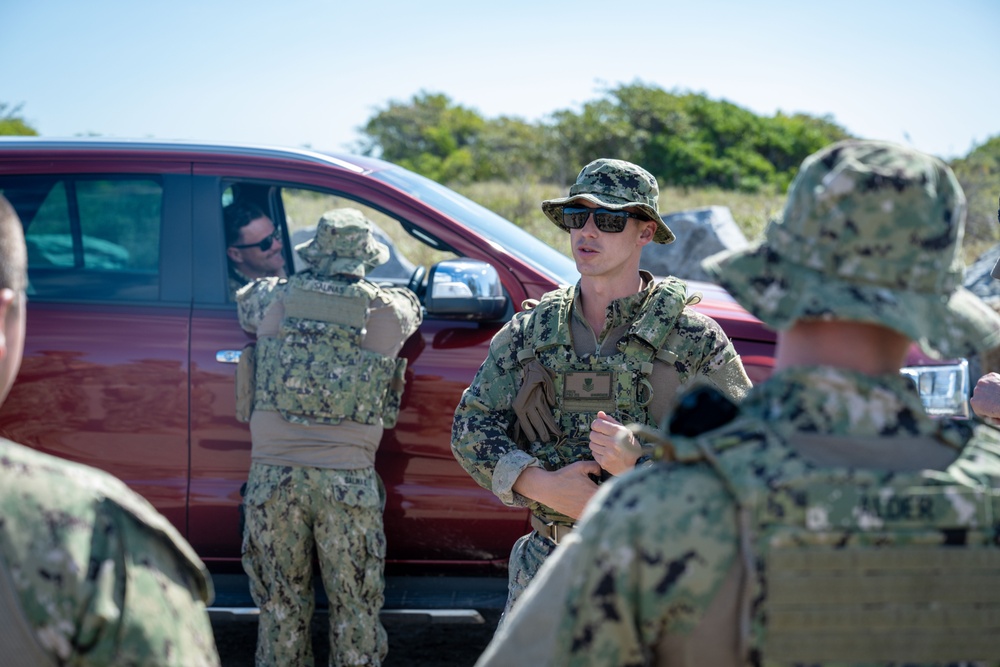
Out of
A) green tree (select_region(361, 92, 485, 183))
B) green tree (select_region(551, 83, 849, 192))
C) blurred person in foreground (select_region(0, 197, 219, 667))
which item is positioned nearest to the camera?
blurred person in foreground (select_region(0, 197, 219, 667))

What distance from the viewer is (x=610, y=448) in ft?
7.70

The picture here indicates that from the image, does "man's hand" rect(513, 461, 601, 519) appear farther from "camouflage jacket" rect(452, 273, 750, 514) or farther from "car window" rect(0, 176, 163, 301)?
"car window" rect(0, 176, 163, 301)

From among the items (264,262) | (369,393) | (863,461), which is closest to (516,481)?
(369,393)

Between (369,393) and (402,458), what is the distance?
1.22 feet

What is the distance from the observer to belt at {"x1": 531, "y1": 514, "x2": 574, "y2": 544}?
2506 mm

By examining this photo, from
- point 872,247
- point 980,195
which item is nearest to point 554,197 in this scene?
point 980,195

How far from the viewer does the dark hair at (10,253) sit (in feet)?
4.22

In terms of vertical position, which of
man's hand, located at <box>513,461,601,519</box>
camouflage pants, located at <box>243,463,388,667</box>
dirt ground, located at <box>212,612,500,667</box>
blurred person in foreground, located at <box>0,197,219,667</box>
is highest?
blurred person in foreground, located at <box>0,197,219,667</box>

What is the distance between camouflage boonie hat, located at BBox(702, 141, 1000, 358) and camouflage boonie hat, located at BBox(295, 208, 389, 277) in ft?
→ 7.56

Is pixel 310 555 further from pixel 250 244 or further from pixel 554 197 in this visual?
pixel 554 197

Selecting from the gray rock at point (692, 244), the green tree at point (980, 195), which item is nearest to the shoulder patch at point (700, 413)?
the gray rock at point (692, 244)

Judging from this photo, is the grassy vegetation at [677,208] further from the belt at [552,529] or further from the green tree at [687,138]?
the belt at [552,529]

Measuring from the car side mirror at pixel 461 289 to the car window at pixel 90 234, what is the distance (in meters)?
1.11

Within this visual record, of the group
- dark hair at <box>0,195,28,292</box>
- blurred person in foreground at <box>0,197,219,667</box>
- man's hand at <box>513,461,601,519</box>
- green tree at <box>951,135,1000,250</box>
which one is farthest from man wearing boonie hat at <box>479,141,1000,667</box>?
green tree at <box>951,135,1000,250</box>
